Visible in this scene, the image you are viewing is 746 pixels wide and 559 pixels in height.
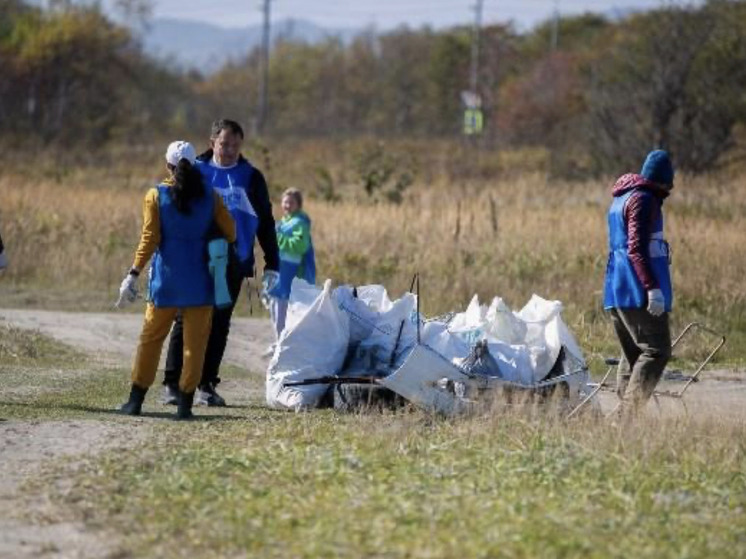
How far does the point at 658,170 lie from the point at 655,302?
87 centimetres

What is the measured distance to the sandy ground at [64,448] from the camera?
6.95 m

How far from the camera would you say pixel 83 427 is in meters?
9.77

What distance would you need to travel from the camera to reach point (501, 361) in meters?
10.8

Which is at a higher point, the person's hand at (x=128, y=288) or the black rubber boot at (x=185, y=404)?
the person's hand at (x=128, y=288)

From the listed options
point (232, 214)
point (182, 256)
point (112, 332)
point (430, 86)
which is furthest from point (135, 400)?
point (430, 86)

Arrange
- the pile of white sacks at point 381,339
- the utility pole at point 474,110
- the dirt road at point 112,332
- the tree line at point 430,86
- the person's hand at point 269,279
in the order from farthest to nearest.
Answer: the utility pole at point 474,110, the tree line at point 430,86, the dirt road at point 112,332, the person's hand at point 269,279, the pile of white sacks at point 381,339

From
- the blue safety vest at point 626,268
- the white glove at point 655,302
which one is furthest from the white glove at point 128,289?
the white glove at point 655,302

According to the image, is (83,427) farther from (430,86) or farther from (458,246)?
(430,86)

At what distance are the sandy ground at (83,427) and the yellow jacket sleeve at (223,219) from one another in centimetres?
136

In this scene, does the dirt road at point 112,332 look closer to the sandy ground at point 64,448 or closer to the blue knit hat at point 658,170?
the sandy ground at point 64,448

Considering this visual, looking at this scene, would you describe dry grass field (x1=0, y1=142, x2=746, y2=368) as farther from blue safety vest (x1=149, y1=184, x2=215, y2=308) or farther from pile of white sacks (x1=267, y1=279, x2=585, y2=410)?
blue safety vest (x1=149, y1=184, x2=215, y2=308)

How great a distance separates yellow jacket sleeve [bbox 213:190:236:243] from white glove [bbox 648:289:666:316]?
8.63 ft

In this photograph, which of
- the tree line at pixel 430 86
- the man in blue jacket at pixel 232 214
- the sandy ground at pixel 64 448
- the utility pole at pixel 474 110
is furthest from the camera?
the utility pole at pixel 474 110

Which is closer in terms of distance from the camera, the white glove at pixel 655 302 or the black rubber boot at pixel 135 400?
the white glove at pixel 655 302
